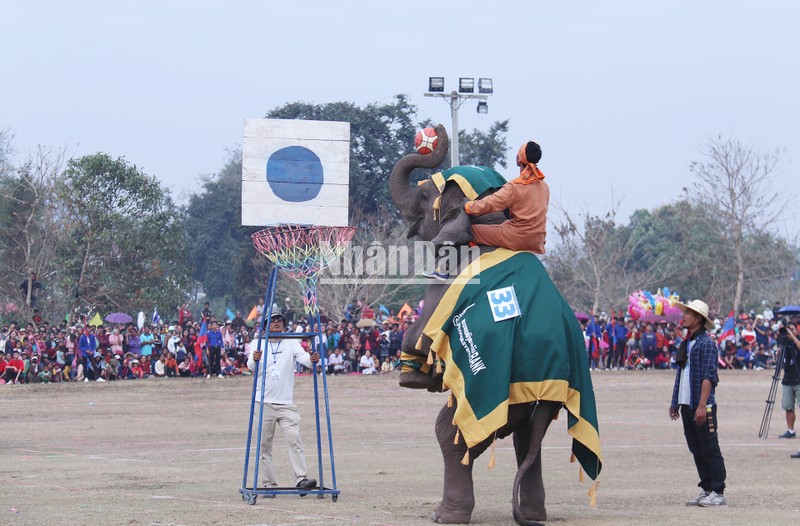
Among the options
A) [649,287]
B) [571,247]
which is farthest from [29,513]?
[649,287]

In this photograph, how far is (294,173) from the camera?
10969mm

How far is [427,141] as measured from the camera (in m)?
9.98

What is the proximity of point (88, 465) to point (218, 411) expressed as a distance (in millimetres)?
8914

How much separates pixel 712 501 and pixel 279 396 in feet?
14.3

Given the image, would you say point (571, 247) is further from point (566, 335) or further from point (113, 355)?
point (566, 335)

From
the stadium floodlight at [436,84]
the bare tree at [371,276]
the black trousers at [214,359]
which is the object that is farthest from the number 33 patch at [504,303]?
the bare tree at [371,276]

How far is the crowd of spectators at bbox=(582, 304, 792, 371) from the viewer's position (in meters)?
34.6

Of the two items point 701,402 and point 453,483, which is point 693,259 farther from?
point 453,483

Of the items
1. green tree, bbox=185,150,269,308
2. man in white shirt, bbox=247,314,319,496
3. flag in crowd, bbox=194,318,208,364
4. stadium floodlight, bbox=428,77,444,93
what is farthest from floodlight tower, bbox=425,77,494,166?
green tree, bbox=185,150,269,308

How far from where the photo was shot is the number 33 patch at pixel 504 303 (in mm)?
8586

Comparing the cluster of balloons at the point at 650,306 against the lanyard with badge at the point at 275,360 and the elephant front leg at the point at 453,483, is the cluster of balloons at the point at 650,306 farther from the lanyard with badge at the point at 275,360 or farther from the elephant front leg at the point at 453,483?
the elephant front leg at the point at 453,483

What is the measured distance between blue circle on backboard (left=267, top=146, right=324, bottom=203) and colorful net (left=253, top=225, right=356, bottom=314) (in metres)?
0.32

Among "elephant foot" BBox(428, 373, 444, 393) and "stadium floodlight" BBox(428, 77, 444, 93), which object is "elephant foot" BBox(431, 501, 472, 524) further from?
"stadium floodlight" BBox(428, 77, 444, 93)

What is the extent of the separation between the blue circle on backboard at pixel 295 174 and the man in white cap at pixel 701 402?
12.3 ft
